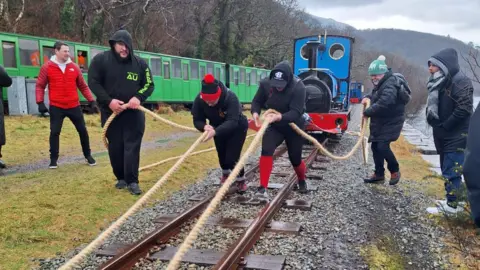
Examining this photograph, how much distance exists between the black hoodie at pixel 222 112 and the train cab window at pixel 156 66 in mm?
16030

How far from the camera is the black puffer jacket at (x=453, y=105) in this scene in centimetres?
533

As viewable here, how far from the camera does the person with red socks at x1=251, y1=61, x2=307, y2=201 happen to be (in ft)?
18.9

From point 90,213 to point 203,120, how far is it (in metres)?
1.95

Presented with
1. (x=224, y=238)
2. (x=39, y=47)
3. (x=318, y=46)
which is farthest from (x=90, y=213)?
(x=39, y=47)

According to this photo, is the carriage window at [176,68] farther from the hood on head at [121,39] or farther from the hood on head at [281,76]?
the hood on head at [281,76]

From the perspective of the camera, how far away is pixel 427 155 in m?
14.4

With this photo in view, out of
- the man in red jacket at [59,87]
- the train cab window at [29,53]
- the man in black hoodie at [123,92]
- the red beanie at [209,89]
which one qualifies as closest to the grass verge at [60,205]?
the man in black hoodie at [123,92]

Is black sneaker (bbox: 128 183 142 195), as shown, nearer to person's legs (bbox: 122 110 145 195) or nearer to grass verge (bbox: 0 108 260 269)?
grass verge (bbox: 0 108 260 269)

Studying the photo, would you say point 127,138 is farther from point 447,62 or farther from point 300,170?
point 447,62

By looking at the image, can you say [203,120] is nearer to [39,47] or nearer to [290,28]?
[39,47]

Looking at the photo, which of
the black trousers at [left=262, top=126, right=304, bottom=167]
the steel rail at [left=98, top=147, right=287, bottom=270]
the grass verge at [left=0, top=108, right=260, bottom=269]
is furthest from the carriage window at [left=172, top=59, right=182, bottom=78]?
the steel rail at [left=98, top=147, right=287, bottom=270]

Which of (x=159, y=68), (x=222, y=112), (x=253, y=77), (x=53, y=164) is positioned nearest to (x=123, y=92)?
(x=222, y=112)

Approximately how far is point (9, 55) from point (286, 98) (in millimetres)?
13979

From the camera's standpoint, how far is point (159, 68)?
2194cm
